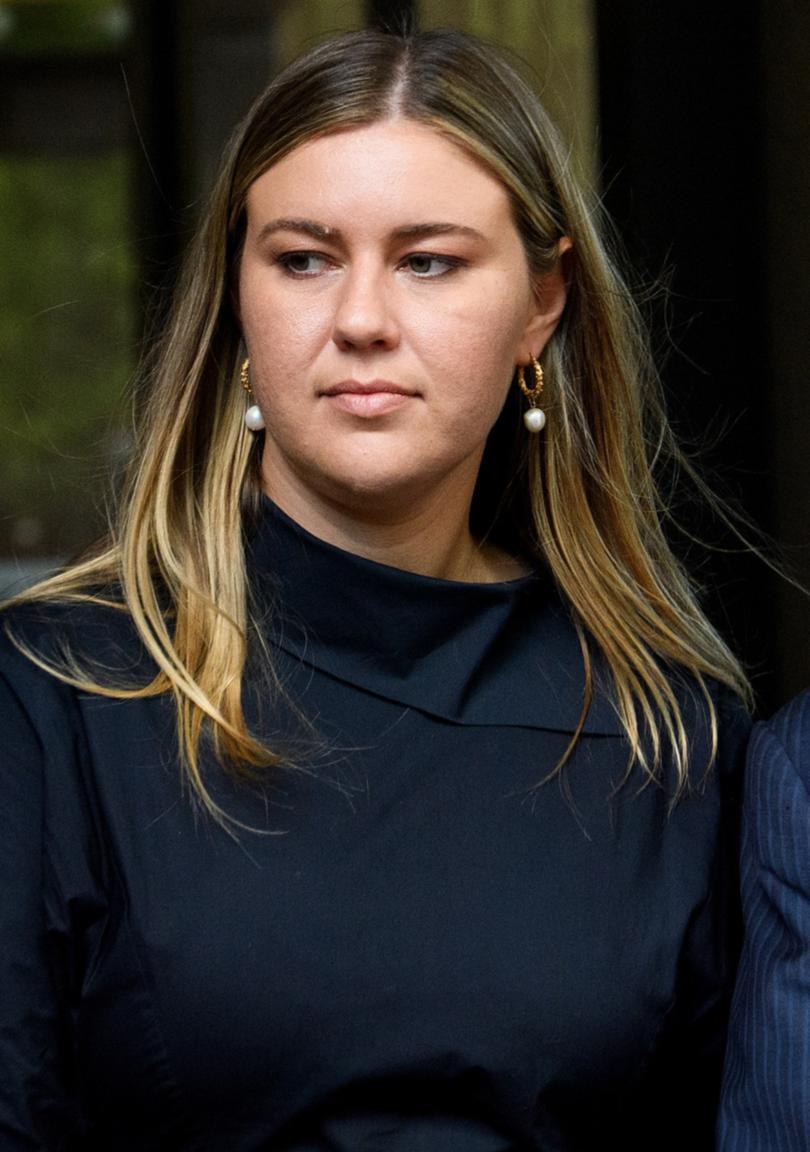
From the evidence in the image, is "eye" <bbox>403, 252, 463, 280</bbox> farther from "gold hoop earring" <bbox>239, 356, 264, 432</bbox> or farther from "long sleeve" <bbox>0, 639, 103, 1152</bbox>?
"long sleeve" <bbox>0, 639, 103, 1152</bbox>

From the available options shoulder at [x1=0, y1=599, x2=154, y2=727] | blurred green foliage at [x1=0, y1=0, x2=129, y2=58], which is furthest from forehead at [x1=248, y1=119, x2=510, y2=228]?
blurred green foliage at [x1=0, y1=0, x2=129, y2=58]

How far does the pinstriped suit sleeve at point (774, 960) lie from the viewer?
1.87m

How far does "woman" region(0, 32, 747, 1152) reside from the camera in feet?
6.38

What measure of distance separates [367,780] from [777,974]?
461 mm

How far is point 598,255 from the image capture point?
7.52 feet

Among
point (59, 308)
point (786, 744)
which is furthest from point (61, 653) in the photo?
point (59, 308)

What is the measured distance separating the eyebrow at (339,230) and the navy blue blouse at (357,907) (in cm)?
32

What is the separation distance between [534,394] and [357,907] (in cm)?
67

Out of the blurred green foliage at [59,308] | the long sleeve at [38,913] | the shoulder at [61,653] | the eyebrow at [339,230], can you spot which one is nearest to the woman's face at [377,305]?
Result: the eyebrow at [339,230]

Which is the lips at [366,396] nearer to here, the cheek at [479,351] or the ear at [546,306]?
the cheek at [479,351]

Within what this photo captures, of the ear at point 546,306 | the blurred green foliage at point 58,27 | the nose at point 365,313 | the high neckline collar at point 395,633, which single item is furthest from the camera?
the blurred green foliage at point 58,27

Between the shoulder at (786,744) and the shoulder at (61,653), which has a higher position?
the shoulder at (61,653)

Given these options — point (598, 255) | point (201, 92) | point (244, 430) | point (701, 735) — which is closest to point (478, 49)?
point (598, 255)

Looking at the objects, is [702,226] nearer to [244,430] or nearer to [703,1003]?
[244,430]
